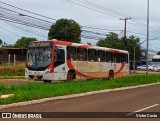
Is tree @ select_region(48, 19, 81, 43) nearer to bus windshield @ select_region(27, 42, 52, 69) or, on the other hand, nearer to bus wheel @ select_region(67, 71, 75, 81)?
bus wheel @ select_region(67, 71, 75, 81)

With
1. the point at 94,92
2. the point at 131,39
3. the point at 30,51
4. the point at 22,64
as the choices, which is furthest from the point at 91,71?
the point at 131,39

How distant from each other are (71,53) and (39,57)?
9.75ft

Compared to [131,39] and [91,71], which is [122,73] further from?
[131,39]

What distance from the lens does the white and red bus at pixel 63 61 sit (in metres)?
28.2

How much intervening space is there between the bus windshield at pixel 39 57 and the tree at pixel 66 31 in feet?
192

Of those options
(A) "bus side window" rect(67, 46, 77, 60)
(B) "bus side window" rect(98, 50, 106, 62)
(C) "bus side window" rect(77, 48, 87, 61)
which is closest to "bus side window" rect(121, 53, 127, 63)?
(B) "bus side window" rect(98, 50, 106, 62)

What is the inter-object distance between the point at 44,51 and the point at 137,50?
69.6 meters

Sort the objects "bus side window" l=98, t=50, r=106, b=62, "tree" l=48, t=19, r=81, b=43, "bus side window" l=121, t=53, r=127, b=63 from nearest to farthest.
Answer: "bus side window" l=98, t=50, r=106, b=62 → "bus side window" l=121, t=53, r=127, b=63 → "tree" l=48, t=19, r=81, b=43

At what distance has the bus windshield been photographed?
28.2m

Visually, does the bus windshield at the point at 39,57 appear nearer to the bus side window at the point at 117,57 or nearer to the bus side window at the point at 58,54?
the bus side window at the point at 58,54

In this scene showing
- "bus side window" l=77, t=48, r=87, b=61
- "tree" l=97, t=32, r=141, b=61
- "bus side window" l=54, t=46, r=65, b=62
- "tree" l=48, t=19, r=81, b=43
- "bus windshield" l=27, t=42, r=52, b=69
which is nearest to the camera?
"bus windshield" l=27, t=42, r=52, b=69

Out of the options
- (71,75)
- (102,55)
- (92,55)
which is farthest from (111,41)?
(71,75)

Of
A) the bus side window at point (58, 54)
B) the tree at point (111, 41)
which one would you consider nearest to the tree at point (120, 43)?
the tree at point (111, 41)

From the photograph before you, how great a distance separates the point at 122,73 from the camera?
138ft
